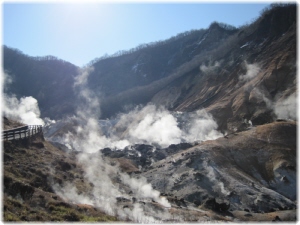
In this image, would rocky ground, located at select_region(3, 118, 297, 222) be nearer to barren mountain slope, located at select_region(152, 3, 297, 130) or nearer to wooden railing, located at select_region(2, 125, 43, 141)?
wooden railing, located at select_region(2, 125, 43, 141)

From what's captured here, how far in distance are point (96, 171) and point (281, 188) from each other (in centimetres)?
2183

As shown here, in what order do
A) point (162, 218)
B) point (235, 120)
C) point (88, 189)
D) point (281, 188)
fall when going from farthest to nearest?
point (235, 120), point (281, 188), point (88, 189), point (162, 218)

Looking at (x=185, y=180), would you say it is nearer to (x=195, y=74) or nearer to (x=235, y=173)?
(x=235, y=173)

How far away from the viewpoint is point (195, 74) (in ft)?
418

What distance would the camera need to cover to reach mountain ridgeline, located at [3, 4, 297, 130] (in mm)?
78750

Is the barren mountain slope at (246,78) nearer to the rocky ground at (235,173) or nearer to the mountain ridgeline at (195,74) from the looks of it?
the mountain ridgeline at (195,74)

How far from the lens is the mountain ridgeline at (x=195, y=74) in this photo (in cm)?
7875

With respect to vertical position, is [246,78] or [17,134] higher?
[246,78]

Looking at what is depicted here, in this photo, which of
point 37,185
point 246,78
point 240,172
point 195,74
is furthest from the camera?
point 195,74

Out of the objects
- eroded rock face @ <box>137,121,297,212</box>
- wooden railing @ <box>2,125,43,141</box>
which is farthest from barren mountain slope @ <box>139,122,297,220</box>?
wooden railing @ <box>2,125,43,141</box>

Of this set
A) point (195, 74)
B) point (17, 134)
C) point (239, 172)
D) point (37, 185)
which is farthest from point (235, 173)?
point (195, 74)

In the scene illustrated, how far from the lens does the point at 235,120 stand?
73.9 meters

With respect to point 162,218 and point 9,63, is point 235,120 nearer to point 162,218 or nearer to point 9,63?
point 162,218

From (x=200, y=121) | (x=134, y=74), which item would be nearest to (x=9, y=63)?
(x=134, y=74)
